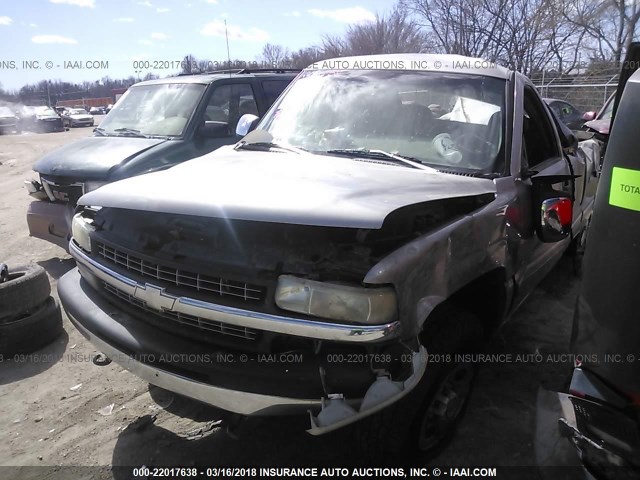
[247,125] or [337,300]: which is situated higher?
[247,125]

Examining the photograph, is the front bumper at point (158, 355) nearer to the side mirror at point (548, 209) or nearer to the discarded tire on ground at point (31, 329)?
the discarded tire on ground at point (31, 329)

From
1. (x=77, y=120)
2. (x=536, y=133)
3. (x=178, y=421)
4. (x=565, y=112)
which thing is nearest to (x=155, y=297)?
(x=178, y=421)

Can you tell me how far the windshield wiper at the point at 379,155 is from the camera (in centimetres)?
286

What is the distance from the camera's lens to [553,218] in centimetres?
304

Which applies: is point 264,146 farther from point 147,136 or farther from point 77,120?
point 77,120

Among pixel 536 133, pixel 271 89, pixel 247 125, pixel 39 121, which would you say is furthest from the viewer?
pixel 39 121

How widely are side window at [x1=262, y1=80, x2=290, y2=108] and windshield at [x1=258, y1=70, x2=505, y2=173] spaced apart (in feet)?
10.9

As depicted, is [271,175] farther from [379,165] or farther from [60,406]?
[60,406]

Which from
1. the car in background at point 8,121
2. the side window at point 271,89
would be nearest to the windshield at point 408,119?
the side window at point 271,89

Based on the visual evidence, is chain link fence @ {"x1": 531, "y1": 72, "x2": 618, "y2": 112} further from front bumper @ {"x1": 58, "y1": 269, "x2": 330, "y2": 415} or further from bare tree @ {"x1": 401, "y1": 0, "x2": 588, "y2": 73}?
front bumper @ {"x1": 58, "y1": 269, "x2": 330, "y2": 415}

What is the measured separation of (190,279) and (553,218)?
2178mm

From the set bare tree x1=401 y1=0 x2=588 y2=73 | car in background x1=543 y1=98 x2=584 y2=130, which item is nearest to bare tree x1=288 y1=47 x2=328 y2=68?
bare tree x1=401 y1=0 x2=588 y2=73

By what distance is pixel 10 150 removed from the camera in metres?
19.3

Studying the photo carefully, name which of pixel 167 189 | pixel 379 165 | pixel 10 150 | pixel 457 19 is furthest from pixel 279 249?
pixel 457 19
